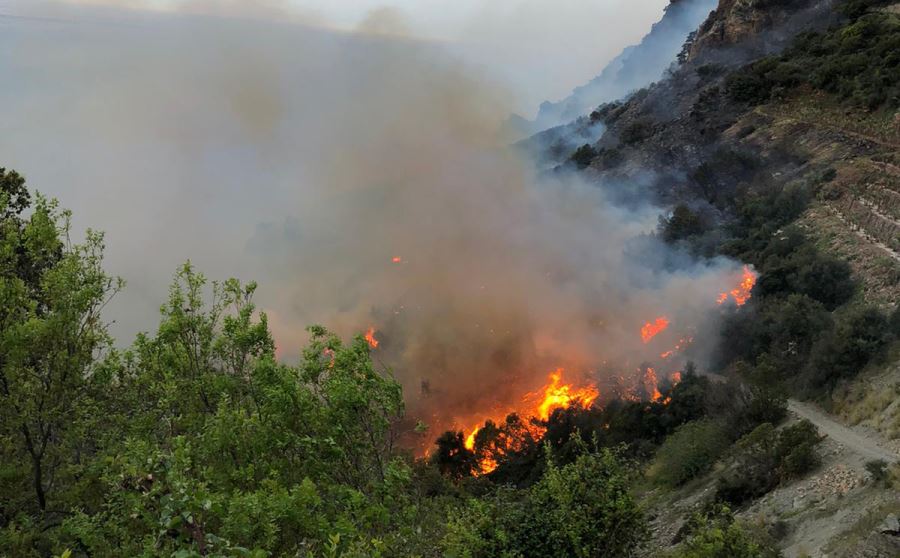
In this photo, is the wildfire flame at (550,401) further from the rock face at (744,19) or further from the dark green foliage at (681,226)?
the rock face at (744,19)

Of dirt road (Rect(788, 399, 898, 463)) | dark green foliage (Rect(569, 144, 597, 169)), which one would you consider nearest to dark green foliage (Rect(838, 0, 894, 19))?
dark green foliage (Rect(569, 144, 597, 169))

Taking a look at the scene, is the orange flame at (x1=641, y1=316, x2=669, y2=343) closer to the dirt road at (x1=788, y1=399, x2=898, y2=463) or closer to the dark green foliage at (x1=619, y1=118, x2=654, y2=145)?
the dirt road at (x1=788, y1=399, x2=898, y2=463)

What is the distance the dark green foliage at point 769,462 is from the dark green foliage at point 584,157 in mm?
58840

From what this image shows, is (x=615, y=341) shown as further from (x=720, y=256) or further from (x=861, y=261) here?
(x=861, y=261)

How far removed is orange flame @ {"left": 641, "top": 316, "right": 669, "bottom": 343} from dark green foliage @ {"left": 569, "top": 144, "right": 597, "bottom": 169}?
40692mm

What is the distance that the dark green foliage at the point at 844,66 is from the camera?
1906 inches

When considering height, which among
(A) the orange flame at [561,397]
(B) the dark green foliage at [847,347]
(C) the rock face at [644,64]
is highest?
(C) the rock face at [644,64]

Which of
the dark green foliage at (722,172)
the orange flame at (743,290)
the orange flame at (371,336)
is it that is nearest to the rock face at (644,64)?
the dark green foliage at (722,172)

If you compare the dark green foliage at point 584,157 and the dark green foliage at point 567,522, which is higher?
the dark green foliage at point 584,157

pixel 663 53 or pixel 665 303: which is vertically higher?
pixel 663 53

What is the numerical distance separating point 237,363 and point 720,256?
3898 cm

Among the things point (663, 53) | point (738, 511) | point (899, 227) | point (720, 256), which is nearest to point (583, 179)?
point (720, 256)

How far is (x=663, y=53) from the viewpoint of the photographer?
162000 mm

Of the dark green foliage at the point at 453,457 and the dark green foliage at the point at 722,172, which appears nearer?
the dark green foliage at the point at 453,457
